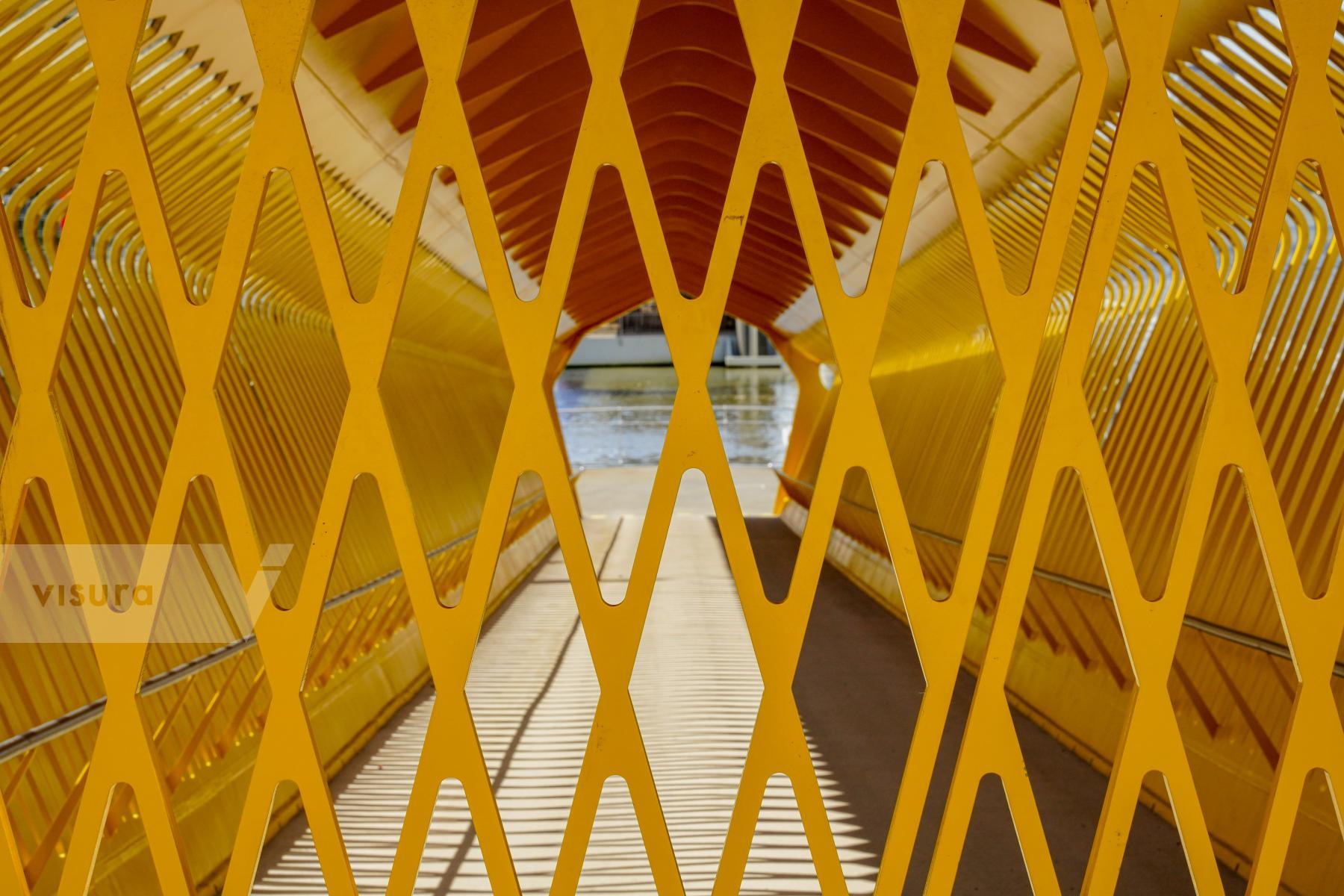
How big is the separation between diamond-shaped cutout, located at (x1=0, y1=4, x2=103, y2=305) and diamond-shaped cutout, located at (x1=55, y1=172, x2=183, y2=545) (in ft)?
1.03

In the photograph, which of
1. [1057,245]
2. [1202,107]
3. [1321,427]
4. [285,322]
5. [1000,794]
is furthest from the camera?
[285,322]

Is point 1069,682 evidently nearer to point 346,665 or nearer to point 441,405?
point 346,665

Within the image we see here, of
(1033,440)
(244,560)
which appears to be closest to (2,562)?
(244,560)

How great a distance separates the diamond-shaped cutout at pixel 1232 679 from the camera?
5.98 meters

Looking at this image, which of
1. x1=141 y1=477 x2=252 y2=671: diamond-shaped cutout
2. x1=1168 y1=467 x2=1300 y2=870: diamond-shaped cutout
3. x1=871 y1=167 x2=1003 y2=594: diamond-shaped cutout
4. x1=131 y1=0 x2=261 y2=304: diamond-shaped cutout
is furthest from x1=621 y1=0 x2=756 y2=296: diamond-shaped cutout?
x1=1168 y1=467 x2=1300 y2=870: diamond-shaped cutout

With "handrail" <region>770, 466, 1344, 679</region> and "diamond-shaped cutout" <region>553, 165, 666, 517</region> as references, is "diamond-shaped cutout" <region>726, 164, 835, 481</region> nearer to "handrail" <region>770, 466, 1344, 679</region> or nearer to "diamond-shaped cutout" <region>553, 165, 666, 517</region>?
"diamond-shaped cutout" <region>553, 165, 666, 517</region>

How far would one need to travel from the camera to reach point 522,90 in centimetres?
994

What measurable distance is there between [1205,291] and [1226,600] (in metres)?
4.58

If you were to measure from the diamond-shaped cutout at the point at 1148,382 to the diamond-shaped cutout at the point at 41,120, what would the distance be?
6.14m

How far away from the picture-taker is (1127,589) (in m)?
2.81

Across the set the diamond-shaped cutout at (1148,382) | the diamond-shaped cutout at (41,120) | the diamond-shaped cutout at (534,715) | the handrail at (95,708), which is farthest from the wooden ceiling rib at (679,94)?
the diamond-shaped cutout at (534,715)

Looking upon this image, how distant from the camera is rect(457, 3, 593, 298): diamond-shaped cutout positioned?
8.52m

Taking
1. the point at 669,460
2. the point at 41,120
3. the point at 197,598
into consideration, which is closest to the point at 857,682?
the point at 197,598

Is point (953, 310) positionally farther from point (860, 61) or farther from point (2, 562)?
point (2, 562)
